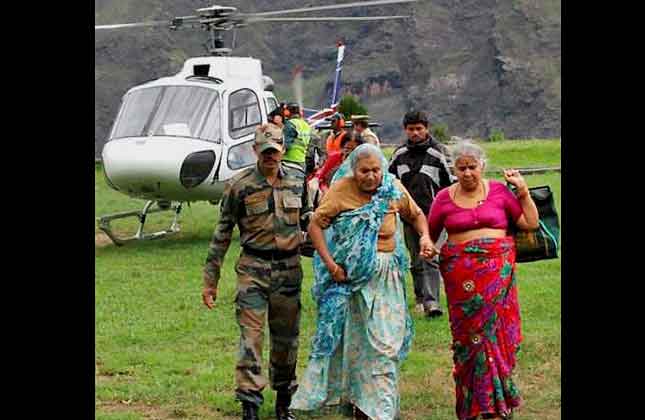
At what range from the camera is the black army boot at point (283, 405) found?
7086 millimetres

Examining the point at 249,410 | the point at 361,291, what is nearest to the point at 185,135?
the point at 249,410

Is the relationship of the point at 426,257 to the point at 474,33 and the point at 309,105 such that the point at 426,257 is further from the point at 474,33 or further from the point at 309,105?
the point at 474,33

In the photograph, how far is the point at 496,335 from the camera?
21.4 ft

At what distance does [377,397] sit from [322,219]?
1.04m

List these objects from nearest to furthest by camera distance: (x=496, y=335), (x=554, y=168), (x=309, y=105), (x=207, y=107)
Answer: (x=496, y=335), (x=207, y=107), (x=554, y=168), (x=309, y=105)

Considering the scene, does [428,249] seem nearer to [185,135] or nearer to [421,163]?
[421,163]

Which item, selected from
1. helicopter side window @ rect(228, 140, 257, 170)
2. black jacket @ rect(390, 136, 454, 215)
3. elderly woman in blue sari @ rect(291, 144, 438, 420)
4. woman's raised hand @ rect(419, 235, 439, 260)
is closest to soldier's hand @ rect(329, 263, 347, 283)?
elderly woman in blue sari @ rect(291, 144, 438, 420)

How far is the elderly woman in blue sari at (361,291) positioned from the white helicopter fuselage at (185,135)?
8346 mm

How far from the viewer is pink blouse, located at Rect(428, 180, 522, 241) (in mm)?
6562

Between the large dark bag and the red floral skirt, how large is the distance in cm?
15

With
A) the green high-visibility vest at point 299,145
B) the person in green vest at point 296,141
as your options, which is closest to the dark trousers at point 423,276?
the person in green vest at point 296,141

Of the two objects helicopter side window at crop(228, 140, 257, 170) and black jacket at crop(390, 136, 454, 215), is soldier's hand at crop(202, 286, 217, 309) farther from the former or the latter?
helicopter side window at crop(228, 140, 257, 170)

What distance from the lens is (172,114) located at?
50.7 feet

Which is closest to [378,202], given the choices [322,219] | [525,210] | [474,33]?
[322,219]
